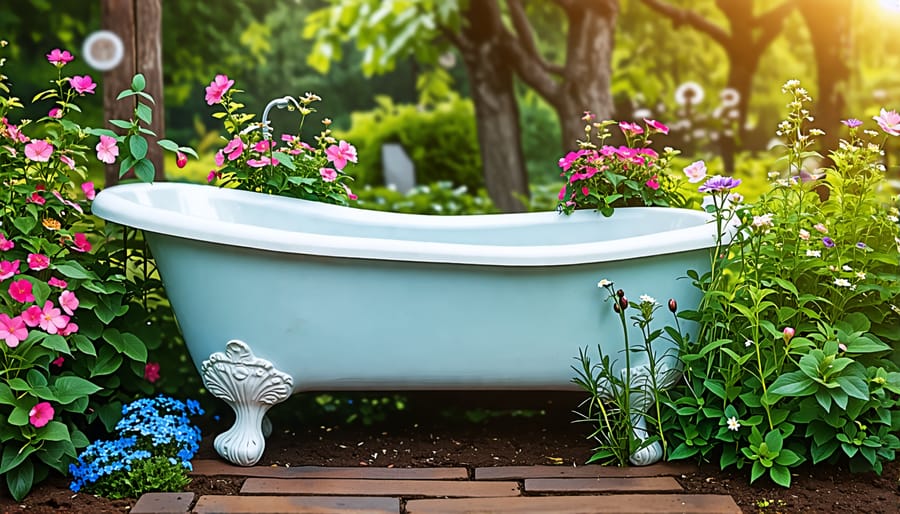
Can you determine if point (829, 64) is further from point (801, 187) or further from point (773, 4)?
point (801, 187)

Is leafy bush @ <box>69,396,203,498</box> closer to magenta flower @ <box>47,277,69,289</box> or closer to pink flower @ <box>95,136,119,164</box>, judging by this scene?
magenta flower @ <box>47,277,69,289</box>

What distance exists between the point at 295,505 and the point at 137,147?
0.90 m

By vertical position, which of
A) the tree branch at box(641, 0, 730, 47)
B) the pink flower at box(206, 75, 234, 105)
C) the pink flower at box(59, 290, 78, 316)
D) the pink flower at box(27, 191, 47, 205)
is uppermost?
the tree branch at box(641, 0, 730, 47)

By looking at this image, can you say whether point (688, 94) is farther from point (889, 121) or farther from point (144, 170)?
point (144, 170)

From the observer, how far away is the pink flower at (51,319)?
72.2 inches

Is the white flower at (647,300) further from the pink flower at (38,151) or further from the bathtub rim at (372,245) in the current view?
the pink flower at (38,151)

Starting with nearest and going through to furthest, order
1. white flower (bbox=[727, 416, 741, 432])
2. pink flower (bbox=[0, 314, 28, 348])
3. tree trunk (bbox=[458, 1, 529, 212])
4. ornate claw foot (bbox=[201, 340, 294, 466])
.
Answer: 1. pink flower (bbox=[0, 314, 28, 348])
2. white flower (bbox=[727, 416, 741, 432])
3. ornate claw foot (bbox=[201, 340, 294, 466])
4. tree trunk (bbox=[458, 1, 529, 212])

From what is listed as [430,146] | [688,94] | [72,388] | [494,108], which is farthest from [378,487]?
[688,94]

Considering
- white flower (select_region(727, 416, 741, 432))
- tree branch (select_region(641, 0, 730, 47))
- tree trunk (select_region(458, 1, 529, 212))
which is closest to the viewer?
white flower (select_region(727, 416, 741, 432))

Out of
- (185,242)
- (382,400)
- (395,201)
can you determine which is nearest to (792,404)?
(382,400)

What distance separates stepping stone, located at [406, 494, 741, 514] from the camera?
5.85 feet

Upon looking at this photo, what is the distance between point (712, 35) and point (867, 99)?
8.20 ft

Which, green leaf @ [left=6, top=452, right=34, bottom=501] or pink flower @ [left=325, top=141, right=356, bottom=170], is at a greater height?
pink flower @ [left=325, top=141, right=356, bottom=170]

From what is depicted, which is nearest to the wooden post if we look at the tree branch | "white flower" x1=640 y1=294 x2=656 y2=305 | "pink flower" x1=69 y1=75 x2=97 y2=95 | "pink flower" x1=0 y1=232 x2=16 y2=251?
"pink flower" x1=69 y1=75 x2=97 y2=95
